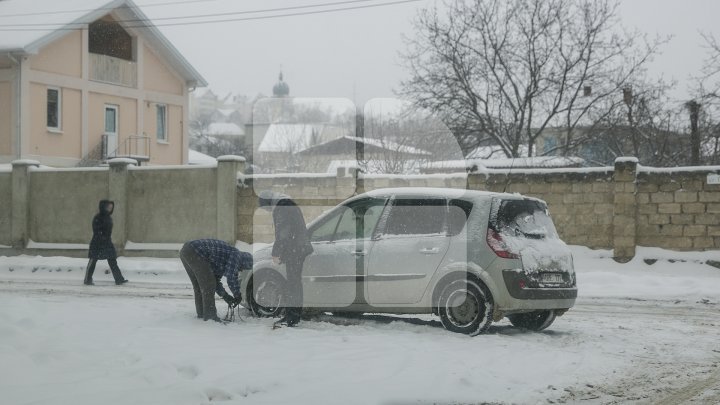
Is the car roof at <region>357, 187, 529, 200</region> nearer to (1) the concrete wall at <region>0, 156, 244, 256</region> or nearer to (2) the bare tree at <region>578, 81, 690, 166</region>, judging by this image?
(1) the concrete wall at <region>0, 156, 244, 256</region>

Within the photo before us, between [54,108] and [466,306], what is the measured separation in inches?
1074

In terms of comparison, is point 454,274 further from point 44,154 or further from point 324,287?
point 44,154

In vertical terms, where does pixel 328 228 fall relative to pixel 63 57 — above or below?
below

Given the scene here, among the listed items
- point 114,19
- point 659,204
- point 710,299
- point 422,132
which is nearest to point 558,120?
point 422,132

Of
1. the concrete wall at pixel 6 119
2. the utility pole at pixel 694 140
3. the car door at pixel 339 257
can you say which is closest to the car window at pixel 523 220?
the car door at pixel 339 257

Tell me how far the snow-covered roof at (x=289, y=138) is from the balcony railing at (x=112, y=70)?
662cm

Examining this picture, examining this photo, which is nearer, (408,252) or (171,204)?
(408,252)

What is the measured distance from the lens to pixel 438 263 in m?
9.08

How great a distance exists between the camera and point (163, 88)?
37.5 m

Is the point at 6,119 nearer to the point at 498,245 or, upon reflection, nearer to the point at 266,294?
the point at 266,294

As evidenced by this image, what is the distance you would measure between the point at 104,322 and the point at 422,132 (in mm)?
20505

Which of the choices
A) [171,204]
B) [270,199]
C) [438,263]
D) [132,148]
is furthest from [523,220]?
[132,148]

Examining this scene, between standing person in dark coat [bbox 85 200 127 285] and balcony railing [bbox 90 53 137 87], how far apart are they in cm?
1908

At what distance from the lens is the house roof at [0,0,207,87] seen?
30.1 metres
